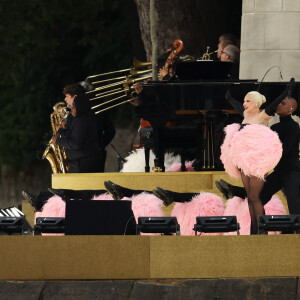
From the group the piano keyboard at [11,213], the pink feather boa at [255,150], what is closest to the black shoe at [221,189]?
the pink feather boa at [255,150]

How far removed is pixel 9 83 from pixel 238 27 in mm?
4613

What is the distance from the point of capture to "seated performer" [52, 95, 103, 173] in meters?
17.4

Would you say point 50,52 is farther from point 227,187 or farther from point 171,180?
point 227,187

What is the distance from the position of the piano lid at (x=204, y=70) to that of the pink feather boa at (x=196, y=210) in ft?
7.33

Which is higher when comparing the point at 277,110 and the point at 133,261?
the point at 277,110

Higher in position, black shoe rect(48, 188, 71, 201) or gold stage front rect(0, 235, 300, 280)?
black shoe rect(48, 188, 71, 201)

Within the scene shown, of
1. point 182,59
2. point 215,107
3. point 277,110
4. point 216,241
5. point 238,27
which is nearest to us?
point 216,241

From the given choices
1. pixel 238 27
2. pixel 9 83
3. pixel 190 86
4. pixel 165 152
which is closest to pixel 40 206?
pixel 190 86

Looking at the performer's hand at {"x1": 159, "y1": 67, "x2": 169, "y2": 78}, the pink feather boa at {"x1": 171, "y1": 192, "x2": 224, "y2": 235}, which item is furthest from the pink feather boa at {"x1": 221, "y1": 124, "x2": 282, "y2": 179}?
the performer's hand at {"x1": 159, "y1": 67, "x2": 169, "y2": 78}

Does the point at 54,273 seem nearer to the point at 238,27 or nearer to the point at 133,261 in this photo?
the point at 133,261

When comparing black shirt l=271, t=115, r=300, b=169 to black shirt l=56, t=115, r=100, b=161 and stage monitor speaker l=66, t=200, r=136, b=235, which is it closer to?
stage monitor speaker l=66, t=200, r=136, b=235

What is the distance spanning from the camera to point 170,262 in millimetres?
14023

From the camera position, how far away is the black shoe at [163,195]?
15578 mm

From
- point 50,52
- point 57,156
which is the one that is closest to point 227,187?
point 57,156
